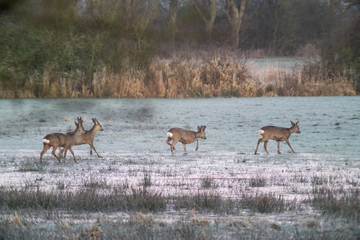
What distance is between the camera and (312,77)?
19906mm

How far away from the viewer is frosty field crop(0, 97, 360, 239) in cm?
399

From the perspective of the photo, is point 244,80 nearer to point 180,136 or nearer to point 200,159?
point 180,136

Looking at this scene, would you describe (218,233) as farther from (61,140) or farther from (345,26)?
(61,140)

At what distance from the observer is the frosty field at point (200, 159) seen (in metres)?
3.99

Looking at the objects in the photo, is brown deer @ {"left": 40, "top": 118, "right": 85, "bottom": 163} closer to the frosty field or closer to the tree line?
the frosty field

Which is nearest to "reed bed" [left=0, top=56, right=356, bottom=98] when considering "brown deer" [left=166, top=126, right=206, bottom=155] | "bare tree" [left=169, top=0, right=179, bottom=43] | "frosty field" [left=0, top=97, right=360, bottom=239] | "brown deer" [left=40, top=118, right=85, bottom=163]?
"frosty field" [left=0, top=97, right=360, bottom=239]

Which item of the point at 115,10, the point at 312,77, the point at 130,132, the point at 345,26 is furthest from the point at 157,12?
the point at 312,77

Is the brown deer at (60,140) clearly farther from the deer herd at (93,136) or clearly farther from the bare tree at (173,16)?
the bare tree at (173,16)

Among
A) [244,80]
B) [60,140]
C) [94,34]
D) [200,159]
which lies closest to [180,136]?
[200,159]

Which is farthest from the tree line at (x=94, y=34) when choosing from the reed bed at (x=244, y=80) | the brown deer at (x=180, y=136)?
the reed bed at (x=244, y=80)

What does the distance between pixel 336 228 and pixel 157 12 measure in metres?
2.54

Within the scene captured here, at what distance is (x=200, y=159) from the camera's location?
27.8ft

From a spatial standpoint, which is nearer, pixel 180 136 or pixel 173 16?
pixel 173 16

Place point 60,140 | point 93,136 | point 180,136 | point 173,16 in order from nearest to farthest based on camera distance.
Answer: point 173,16 < point 60,140 < point 93,136 < point 180,136
